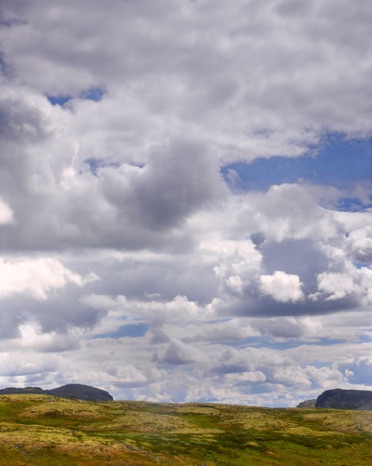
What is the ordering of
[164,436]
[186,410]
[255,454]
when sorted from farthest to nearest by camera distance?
[186,410]
[164,436]
[255,454]

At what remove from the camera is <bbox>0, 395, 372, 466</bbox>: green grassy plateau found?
3410 inches

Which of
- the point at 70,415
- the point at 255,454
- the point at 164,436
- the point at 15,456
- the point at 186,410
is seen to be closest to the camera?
the point at 15,456

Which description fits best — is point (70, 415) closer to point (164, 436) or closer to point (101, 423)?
point (101, 423)

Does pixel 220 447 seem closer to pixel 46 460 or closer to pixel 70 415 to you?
pixel 46 460

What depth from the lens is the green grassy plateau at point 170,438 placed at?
86.6 metres

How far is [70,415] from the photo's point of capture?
154375 millimetres

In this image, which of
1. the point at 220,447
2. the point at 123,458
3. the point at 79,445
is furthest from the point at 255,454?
the point at 79,445

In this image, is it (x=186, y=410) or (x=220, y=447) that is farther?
(x=186, y=410)

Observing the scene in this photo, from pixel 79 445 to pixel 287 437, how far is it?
61765 mm

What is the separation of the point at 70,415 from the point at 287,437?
7127cm

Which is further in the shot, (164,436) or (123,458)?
(164,436)

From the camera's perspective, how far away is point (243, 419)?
164 m

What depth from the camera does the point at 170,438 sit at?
111m

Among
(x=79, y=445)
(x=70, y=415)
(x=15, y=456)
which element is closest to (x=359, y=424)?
(x=70, y=415)
